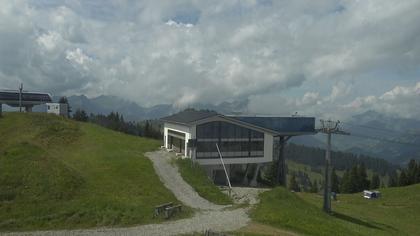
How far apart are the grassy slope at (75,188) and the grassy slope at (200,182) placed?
334 centimetres

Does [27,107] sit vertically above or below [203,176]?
above

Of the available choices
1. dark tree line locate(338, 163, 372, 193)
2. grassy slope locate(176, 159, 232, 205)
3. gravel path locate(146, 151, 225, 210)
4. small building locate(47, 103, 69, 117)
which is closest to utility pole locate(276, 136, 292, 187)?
gravel path locate(146, 151, 225, 210)

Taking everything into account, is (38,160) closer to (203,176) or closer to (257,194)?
(203,176)

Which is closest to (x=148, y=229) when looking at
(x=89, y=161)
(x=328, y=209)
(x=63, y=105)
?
(x=89, y=161)

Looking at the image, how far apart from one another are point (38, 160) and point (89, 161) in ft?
26.7

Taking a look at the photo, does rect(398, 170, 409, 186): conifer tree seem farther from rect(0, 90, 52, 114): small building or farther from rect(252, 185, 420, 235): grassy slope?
rect(0, 90, 52, 114): small building

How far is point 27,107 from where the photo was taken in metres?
81.9

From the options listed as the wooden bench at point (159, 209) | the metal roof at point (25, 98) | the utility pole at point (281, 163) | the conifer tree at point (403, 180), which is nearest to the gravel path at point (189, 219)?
the wooden bench at point (159, 209)

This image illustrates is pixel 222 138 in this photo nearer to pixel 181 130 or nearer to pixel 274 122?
pixel 181 130

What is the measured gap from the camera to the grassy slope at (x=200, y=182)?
3730 cm

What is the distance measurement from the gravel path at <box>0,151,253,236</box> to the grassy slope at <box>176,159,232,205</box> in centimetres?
69

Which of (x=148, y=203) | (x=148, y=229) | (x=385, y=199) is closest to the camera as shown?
(x=148, y=229)

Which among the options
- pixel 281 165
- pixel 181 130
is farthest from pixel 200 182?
pixel 281 165

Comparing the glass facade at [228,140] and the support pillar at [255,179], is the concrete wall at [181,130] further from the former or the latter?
the support pillar at [255,179]
